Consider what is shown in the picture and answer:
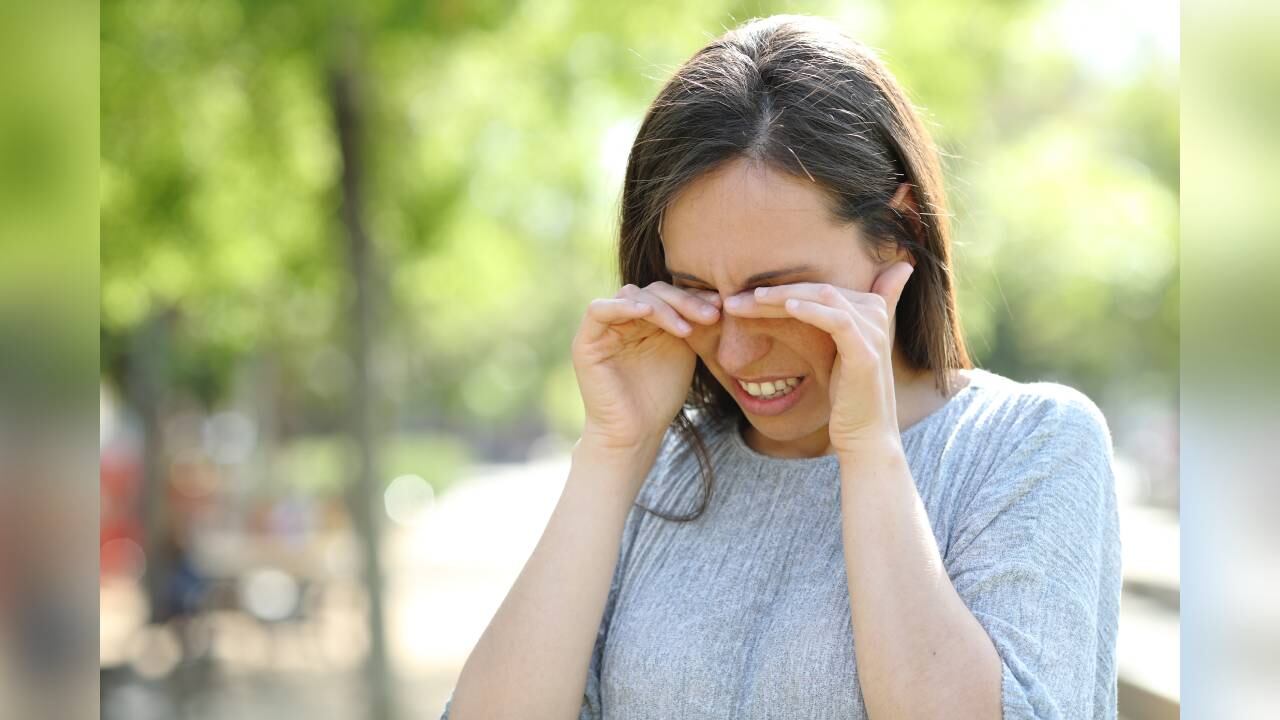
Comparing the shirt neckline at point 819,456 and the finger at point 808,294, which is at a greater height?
the finger at point 808,294

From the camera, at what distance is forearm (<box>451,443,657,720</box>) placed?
1.99 metres

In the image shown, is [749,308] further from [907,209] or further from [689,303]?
[907,209]

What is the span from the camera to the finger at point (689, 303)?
2068mm

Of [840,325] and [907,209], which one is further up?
[907,209]

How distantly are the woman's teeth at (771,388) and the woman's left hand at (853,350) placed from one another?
0.18 m

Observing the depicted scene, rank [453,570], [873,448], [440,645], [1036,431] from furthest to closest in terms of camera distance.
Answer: [453,570] → [440,645] → [1036,431] → [873,448]

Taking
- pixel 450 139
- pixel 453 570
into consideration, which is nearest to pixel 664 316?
pixel 450 139

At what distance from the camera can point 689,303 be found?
2086 mm

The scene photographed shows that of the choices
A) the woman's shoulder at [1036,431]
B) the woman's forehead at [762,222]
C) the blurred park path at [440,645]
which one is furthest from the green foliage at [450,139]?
the woman's shoulder at [1036,431]

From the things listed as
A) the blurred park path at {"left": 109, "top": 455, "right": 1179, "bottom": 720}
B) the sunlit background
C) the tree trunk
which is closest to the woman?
the sunlit background

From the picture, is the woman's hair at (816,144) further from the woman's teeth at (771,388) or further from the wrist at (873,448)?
the wrist at (873,448)

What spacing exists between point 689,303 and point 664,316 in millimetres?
45

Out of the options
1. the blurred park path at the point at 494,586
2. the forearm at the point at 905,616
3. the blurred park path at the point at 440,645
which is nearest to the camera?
the forearm at the point at 905,616

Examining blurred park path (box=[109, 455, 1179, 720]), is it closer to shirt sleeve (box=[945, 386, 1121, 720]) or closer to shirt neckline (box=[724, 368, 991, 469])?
shirt neckline (box=[724, 368, 991, 469])
